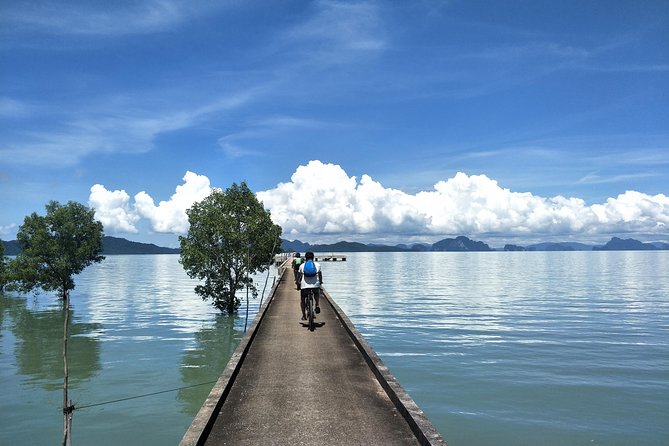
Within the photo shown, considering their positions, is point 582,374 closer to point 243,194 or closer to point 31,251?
point 243,194

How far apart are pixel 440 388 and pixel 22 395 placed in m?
17.2

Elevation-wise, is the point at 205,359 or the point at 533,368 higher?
the point at 533,368

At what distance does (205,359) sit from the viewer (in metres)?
27.1

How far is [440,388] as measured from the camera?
20.0 metres

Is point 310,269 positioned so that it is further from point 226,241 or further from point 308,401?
point 226,241

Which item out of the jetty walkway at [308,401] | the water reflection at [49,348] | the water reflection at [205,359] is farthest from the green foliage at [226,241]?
the jetty walkway at [308,401]

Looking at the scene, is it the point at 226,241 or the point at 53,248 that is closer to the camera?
the point at 226,241

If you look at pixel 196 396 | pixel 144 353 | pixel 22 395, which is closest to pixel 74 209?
pixel 144 353

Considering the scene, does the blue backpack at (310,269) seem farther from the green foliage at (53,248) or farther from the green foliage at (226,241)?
the green foliage at (53,248)

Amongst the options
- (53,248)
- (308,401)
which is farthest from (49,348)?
(308,401)

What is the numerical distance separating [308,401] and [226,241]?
28.7m

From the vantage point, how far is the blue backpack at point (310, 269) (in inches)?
672

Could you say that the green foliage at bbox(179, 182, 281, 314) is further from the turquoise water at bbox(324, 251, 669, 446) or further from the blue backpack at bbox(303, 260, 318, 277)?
the blue backpack at bbox(303, 260, 318, 277)

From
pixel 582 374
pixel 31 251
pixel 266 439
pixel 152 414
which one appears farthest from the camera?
pixel 31 251
